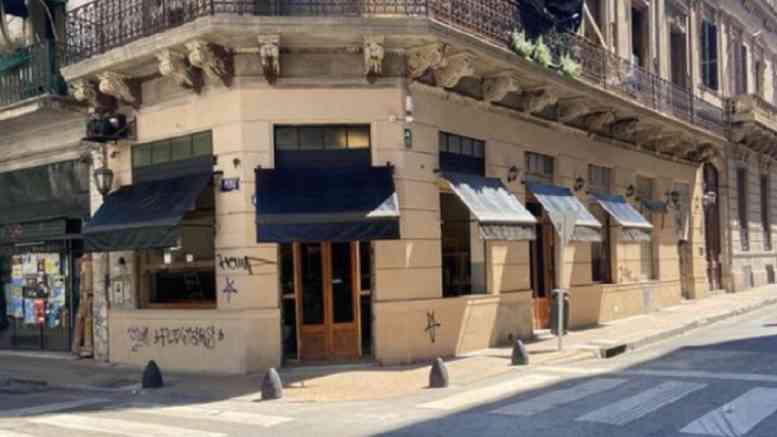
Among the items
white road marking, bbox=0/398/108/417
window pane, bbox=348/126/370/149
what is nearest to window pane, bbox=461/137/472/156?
window pane, bbox=348/126/370/149

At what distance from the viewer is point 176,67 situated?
1324cm

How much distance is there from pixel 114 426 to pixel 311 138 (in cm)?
599

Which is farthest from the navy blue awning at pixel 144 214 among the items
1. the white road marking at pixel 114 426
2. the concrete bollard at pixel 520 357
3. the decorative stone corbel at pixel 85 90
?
the concrete bollard at pixel 520 357

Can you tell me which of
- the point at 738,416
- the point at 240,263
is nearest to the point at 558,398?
the point at 738,416

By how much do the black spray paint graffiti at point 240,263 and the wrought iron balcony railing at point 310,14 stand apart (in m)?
3.98

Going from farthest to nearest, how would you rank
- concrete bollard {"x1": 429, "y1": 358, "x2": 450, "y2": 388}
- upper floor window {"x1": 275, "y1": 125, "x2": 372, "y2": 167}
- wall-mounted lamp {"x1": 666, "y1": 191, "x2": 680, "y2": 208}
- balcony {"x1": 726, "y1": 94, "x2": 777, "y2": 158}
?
1. balcony {"x1": 726, "y1": 94, "x2": 777, "y2": 158}
2. wall-mounted lamp {"x1": 666, "y1": 191, "x2": 680, "y2": 208}
3. upper floor window {"x1": 275, "y1": 125, "x2": 372, "y2": 167}
4. concrete bollard {"x1": 429, "y1": 358, "x2": 450, "y2": 388}

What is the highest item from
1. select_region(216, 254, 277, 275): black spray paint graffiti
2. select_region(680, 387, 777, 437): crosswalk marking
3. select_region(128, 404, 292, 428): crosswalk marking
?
select_region(216, 254, 277, 275): black spray paint graffiti

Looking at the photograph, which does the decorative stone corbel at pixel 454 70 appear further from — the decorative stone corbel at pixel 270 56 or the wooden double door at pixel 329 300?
the wooden double door at pixel 329 300

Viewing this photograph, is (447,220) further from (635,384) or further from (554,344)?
(635,384)

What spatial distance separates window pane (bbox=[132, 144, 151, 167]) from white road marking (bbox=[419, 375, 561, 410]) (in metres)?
7.78

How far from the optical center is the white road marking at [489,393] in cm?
984

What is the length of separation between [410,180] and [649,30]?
13119mm

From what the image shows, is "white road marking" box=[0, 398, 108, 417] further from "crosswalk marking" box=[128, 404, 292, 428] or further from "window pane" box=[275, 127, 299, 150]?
"window pane" box=[275, 127, 299, 150]

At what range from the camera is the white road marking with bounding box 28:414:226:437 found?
336 inches
